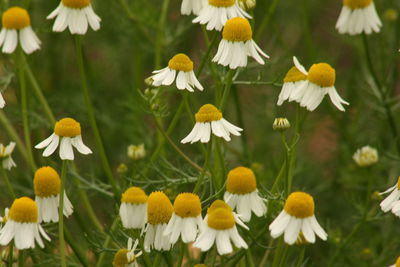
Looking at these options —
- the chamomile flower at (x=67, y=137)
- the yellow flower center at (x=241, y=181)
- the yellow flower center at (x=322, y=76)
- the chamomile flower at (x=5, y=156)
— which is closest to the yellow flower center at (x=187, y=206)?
the yellow flower center at (x=241, y=181)

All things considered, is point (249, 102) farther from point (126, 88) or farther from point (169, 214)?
point (169, 214)

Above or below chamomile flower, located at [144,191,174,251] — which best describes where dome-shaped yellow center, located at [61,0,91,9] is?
above

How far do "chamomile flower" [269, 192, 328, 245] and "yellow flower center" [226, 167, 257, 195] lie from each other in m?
0.13

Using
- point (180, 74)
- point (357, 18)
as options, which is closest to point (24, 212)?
→ point (180, 74)

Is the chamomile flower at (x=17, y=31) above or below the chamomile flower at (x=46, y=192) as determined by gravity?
above

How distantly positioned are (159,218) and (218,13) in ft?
1.54

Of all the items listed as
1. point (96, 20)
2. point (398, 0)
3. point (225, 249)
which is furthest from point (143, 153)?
point (398, 0)

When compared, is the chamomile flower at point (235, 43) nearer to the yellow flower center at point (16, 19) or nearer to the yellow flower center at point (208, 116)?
the yellow flower center at point (208, 116)

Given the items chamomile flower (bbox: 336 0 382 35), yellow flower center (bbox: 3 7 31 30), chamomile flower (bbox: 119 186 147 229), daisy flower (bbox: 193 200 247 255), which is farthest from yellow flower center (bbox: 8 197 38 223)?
chamomile flower (bbox: 336 0 382 35)

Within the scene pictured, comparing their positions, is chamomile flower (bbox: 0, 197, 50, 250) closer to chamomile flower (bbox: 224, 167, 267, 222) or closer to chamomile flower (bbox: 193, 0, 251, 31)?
chamomile flower (bbox: 224, 167, 267, 222)

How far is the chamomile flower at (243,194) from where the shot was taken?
135 cm

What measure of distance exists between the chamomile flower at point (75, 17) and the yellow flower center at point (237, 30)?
282mm

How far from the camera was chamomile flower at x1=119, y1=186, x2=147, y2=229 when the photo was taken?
128cm

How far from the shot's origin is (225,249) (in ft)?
3.92
